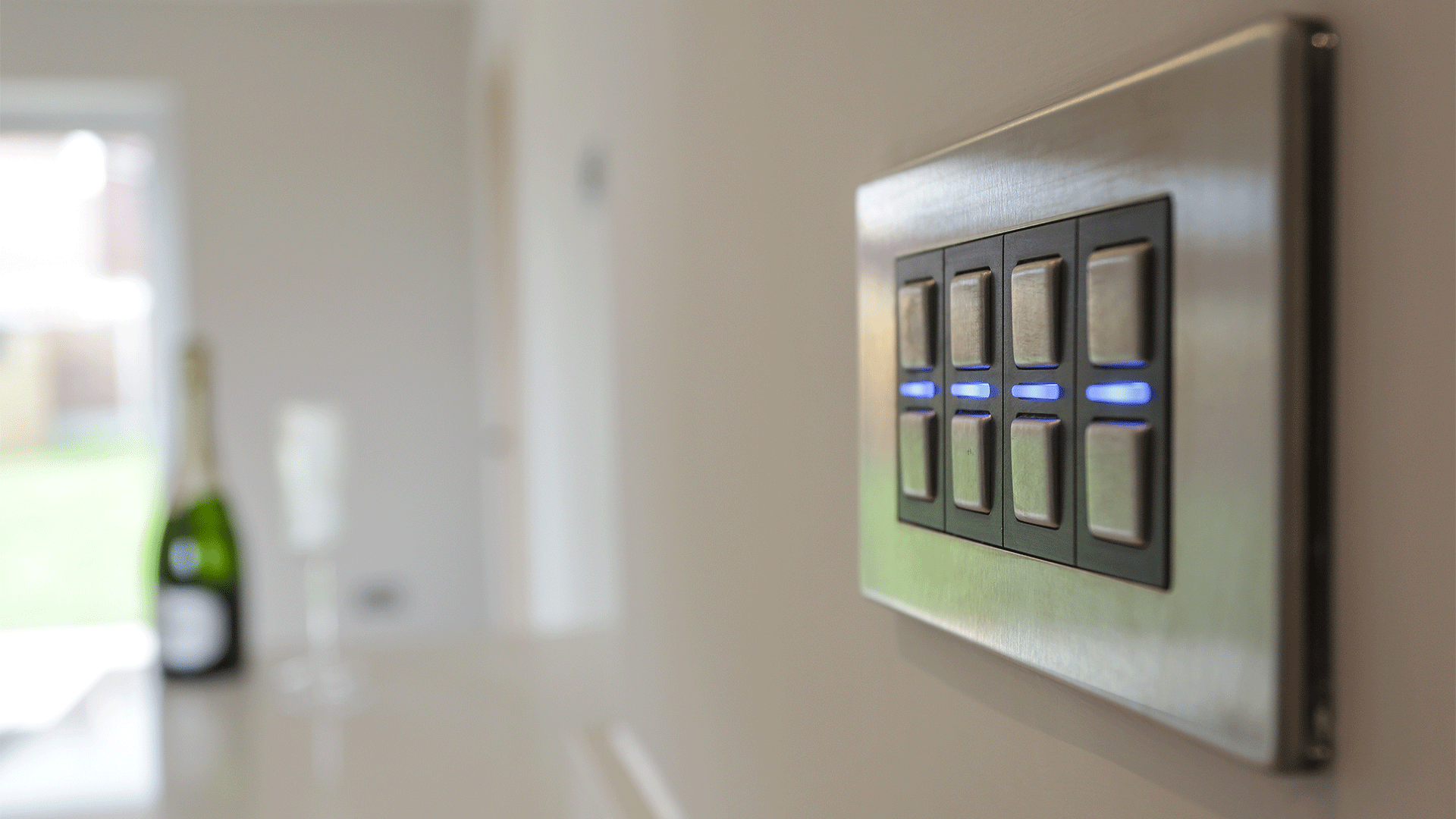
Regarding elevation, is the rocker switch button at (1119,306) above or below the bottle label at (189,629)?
above

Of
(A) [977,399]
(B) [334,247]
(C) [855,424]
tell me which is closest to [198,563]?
(C) [855,424]

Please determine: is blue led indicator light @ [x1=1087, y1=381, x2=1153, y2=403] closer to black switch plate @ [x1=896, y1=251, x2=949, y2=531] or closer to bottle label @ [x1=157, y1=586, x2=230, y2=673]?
black switch plate @ [x1=896, y1=251, x2=949, y2=531]

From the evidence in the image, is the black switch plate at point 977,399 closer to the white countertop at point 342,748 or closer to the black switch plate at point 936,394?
the black switch plate at point 936,394

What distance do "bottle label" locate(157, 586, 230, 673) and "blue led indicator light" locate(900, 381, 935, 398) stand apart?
3.44 ft

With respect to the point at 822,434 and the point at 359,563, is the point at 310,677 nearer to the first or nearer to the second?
the point at 822,434

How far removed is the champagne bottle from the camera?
113 cm

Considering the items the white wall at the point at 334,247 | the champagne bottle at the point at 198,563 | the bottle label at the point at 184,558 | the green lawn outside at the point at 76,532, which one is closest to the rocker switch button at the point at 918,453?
the champagne bottle at the point at 198,563

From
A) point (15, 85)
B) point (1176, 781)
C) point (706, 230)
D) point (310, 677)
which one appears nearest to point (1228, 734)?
point (1176, 781)

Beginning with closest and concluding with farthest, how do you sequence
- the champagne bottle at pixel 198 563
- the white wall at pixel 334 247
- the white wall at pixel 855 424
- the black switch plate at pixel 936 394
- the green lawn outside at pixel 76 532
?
the white wall at pixel 855 424 < the black switch plate at pixel 936 394 < the champagne bottle at pixel 198 563 < the white wall at pixel 334 247 < the green lawn outside at pixel 76 532

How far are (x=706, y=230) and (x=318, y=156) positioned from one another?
3.22 m

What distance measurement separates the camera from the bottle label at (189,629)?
1.13 m

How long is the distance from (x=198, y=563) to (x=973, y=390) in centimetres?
116

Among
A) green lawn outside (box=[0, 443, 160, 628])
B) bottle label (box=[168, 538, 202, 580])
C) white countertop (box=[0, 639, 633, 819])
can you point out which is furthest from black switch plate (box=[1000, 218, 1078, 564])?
green lawn outside (box=[0, 443, 160, 628])

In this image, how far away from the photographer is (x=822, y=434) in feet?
1.41
